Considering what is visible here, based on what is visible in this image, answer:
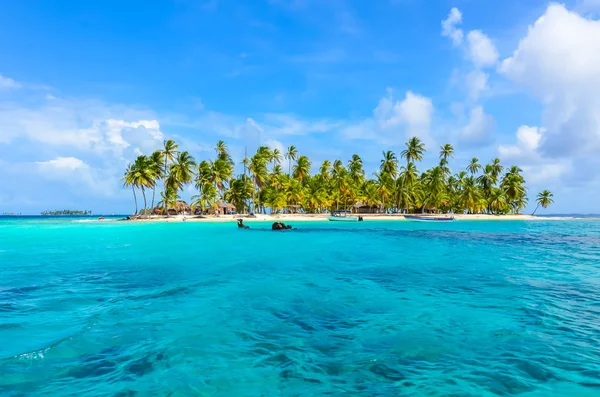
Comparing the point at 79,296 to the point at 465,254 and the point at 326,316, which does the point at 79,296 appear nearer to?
the point at 326,316

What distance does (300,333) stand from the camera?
723 cm

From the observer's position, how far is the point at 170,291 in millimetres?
11391

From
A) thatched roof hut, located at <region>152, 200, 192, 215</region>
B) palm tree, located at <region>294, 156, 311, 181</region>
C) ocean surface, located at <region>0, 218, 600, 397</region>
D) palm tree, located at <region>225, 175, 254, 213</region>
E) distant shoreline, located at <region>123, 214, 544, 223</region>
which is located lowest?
ocean surface, located at <region>0, 218, 600, 397</region>

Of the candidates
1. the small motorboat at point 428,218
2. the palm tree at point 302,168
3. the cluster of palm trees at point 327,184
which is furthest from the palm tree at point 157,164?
the small motorboat at point 428,218

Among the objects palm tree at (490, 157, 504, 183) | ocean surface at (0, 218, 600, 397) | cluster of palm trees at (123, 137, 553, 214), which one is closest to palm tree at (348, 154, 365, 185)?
cluster of palm trees at (123, 137, 553, 214)

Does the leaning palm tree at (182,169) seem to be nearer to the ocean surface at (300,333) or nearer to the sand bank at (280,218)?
the sand bank at (280,218)

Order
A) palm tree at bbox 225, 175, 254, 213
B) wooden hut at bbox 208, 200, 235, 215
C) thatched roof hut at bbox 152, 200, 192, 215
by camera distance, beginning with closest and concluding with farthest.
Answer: thatched roof hut at bbox 152, 200, 192, 215 < wooden hut at bbox 208, 200, 235, 215 < palm tree at bbox 225, 175, 254, 213

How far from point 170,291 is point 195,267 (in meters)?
5.18

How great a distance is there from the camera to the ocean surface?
5098 mm

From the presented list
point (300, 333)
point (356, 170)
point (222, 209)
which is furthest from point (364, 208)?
point (300, 333)

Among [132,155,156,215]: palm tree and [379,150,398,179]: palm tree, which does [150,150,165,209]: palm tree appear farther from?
[379,150,398,179]: palm tree

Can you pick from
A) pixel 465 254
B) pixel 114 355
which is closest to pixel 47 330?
pixel 114 355

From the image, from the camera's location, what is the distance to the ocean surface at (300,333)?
510 cm

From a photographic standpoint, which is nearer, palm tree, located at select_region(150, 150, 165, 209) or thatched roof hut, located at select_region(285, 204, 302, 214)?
palm tree, located at select_region(150, 150, 165, 209)
